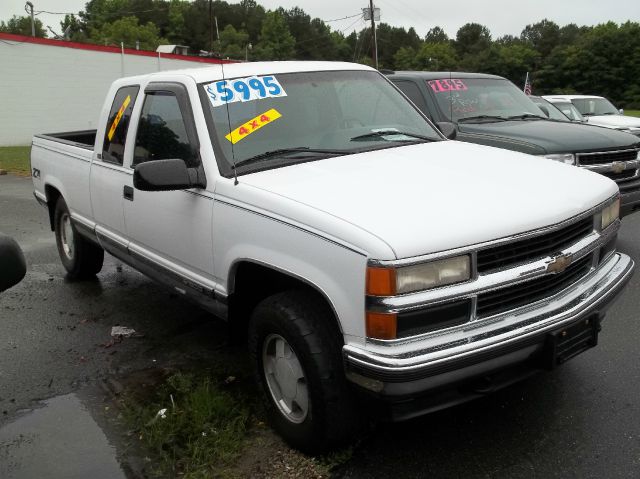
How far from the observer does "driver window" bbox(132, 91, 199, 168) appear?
3.85 m

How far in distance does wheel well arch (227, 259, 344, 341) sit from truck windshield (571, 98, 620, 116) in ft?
47.0

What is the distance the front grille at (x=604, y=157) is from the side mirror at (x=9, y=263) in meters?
5.67

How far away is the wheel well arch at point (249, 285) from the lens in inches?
125

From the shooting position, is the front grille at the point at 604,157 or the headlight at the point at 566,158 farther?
the front grille at the point at 604,157

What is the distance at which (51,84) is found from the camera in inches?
1112

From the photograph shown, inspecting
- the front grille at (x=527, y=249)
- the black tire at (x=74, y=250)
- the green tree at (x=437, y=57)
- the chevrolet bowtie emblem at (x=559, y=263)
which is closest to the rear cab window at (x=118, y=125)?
the black tire at (x=74, y=250)

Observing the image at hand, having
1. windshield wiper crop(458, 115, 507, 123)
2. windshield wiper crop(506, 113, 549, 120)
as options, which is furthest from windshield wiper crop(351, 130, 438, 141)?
windshield wiper crop(506, 113, 549, 120)

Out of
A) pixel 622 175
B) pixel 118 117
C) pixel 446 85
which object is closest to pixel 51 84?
pixel 446 85

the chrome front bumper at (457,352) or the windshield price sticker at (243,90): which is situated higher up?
the windshield price sticker at (243,90)

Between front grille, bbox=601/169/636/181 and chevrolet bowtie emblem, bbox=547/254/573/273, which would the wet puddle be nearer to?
chevrolet bowtie emblem, bbox=547/254/573/273

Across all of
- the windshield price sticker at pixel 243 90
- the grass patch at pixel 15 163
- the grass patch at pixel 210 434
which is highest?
the windshield price sticker at pixel 243 90

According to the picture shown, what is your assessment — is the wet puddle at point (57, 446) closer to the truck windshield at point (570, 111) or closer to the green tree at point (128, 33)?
the truck windshield at point (570, 111)

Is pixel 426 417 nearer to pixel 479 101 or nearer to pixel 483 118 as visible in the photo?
pixel 483 118

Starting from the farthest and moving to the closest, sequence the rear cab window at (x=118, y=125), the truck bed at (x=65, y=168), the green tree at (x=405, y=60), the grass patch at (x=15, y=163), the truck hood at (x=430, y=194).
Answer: the green tree at (x=405, y=60)
the grass patch at (x=15, y=163)
the truck bed at (x=65, y=168)
the rear cab window at (x=118, y=125)
the truck hood at (x=430, y=194)
